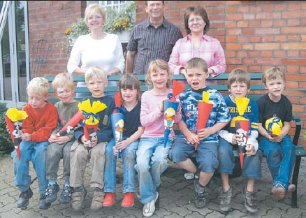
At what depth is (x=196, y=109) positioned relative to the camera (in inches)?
128

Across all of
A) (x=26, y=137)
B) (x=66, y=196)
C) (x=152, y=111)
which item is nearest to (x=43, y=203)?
(x=66, y=196)

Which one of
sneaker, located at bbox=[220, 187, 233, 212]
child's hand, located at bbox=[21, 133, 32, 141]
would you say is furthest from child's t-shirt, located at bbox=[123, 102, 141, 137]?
sneaker, located at bbox=[220, 187, 233, 212]

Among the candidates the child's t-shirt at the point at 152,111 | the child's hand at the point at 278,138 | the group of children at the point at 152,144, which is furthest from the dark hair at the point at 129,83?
the child's hand at the point at 278,138

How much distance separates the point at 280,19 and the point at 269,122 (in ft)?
6.17

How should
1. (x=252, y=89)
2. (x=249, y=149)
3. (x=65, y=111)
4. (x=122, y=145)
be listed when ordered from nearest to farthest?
1. (x=249, y=149)
2. (x=122, y=145)
3. (x=65, y=111)
4. (x=252, y=89)

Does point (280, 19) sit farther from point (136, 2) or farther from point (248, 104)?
point (136, 2)

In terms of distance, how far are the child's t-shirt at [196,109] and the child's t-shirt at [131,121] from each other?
1.40 feet

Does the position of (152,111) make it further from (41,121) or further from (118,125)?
(41,121)

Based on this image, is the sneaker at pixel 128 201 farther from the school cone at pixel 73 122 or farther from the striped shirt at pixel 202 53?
the striped shirt at pixel 202 53

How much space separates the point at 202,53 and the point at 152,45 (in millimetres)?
632

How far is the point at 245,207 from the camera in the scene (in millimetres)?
3170

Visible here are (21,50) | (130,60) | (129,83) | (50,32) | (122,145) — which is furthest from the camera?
(21,50)

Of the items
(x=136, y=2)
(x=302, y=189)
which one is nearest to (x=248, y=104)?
(x=302, y=189)

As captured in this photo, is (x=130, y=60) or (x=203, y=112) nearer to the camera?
(x=203, y=112)
